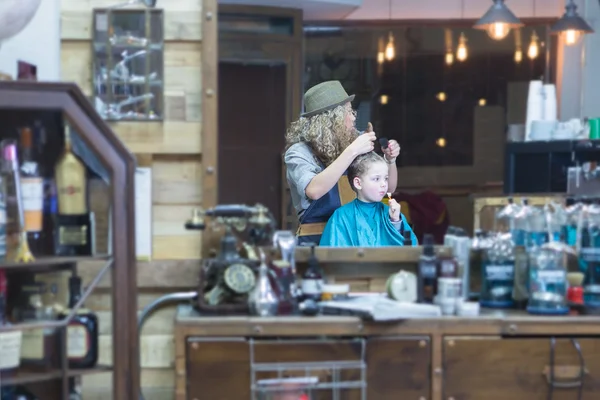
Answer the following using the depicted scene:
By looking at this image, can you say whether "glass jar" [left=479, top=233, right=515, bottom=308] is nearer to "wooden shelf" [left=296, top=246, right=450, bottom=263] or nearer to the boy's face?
"wooden shelf" [left=296, top=246, right=450, bottom=263]

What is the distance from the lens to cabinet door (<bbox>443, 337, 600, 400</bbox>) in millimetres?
2285

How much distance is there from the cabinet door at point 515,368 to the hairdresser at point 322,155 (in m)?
0.78

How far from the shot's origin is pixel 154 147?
253cm

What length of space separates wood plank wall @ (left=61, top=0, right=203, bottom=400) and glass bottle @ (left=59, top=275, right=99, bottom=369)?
4.9 inches

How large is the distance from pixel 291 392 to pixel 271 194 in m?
1.24

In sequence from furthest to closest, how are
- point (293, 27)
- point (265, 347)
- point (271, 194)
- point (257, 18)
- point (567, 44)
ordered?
point (567, 44) < point (293, 27) < point (257, 18) < point (271, 194) < point (265, 347)

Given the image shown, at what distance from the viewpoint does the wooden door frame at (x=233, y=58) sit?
2518 mm

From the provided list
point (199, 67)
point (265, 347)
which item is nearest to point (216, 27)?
point (199, 67)

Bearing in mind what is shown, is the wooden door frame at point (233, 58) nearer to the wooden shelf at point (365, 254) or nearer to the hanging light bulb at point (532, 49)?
the wooden shelf at point (365, 254)

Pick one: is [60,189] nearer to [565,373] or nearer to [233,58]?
[565,373]

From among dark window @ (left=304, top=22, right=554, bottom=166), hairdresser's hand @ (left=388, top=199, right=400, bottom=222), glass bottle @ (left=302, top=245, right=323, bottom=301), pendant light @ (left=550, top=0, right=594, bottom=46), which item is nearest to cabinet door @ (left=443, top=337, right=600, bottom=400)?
glass bottle @ (left=302, top=245, right=323, bottom=301)

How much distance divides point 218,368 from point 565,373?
2.90 feet

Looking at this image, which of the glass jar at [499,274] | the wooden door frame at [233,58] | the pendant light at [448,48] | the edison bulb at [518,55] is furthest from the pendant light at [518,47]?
the glass jar at [499,274]

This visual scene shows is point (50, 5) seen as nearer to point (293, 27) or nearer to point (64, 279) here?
point (64, 279)
